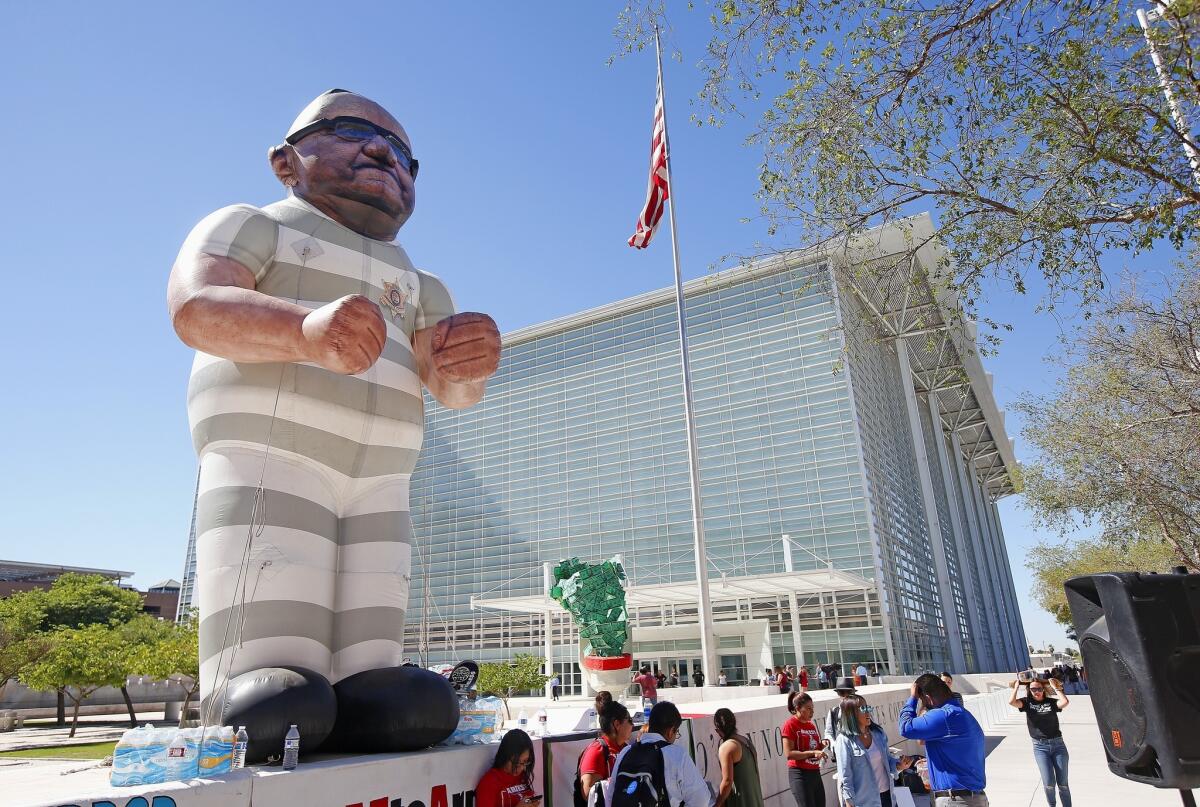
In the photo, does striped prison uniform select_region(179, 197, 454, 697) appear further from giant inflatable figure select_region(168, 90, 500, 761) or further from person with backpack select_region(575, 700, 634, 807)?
person with backpack select_region(575, 700, 634, 807)

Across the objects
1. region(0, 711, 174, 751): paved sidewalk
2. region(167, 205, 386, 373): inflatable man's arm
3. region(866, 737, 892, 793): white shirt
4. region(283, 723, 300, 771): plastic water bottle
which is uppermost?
region(167, 205, 386, 373): inflatable man's arm

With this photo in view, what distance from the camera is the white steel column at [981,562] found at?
158 ft

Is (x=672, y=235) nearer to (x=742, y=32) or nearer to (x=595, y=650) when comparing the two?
(x=595, y=650)

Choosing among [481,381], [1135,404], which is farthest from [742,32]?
[1135,404]

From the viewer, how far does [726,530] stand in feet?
98.9

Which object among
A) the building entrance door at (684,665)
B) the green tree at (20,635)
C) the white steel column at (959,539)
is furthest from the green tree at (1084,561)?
the green tree at (20,635)

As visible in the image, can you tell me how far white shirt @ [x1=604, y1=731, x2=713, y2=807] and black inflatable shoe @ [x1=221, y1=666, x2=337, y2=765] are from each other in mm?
1205

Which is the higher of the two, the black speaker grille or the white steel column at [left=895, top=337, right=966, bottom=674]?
the white steel column at [left=895, top=337, right=966, bottom=674]

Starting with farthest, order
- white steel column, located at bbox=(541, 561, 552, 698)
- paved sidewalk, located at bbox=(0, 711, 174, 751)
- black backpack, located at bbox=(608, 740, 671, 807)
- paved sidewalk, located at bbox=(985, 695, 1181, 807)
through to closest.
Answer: white steel column, located at bbox=(541, 561, 552, 698)
paved sidewalk, located at bbox=(0, 711, 174, 751)
paved sidewalk, located at bbox=(985, 695, 1181, 807)
black backpack, located at bbox=(608, 740, 671, 807)

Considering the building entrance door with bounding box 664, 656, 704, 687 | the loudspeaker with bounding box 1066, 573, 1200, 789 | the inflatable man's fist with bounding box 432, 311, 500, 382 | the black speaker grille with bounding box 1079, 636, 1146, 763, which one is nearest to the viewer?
the loudspeaker with bounding box 1066, 573, 1200, 789

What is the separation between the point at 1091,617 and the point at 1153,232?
3581mm

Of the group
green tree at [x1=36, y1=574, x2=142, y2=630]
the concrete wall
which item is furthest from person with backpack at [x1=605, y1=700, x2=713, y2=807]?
green tree at [x1=36, y1=574, x2=142, y2=630]

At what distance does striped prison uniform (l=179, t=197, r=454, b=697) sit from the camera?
3.09 metres

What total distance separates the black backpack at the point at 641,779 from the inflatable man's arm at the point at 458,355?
1.93m
